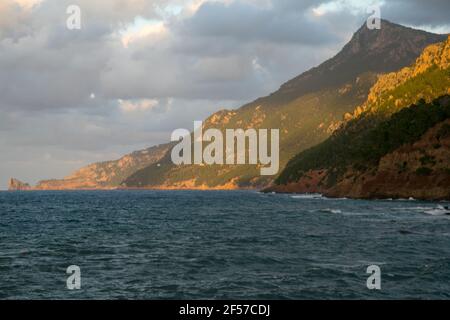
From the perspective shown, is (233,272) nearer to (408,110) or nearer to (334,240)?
(334,240)

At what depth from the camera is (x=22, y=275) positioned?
132 feet

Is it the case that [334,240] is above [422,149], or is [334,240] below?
below

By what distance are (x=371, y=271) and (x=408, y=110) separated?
171m

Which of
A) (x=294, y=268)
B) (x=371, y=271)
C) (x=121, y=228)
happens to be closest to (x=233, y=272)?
(x=294, y=268)

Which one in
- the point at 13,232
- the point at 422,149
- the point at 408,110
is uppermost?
the point at 408,110

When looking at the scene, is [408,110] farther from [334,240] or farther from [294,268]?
[294,268]

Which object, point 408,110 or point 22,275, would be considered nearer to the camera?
point 22,275

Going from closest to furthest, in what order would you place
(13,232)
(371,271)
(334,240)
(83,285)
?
(83,285) → (371,271) → (334,240) → (13,232)
